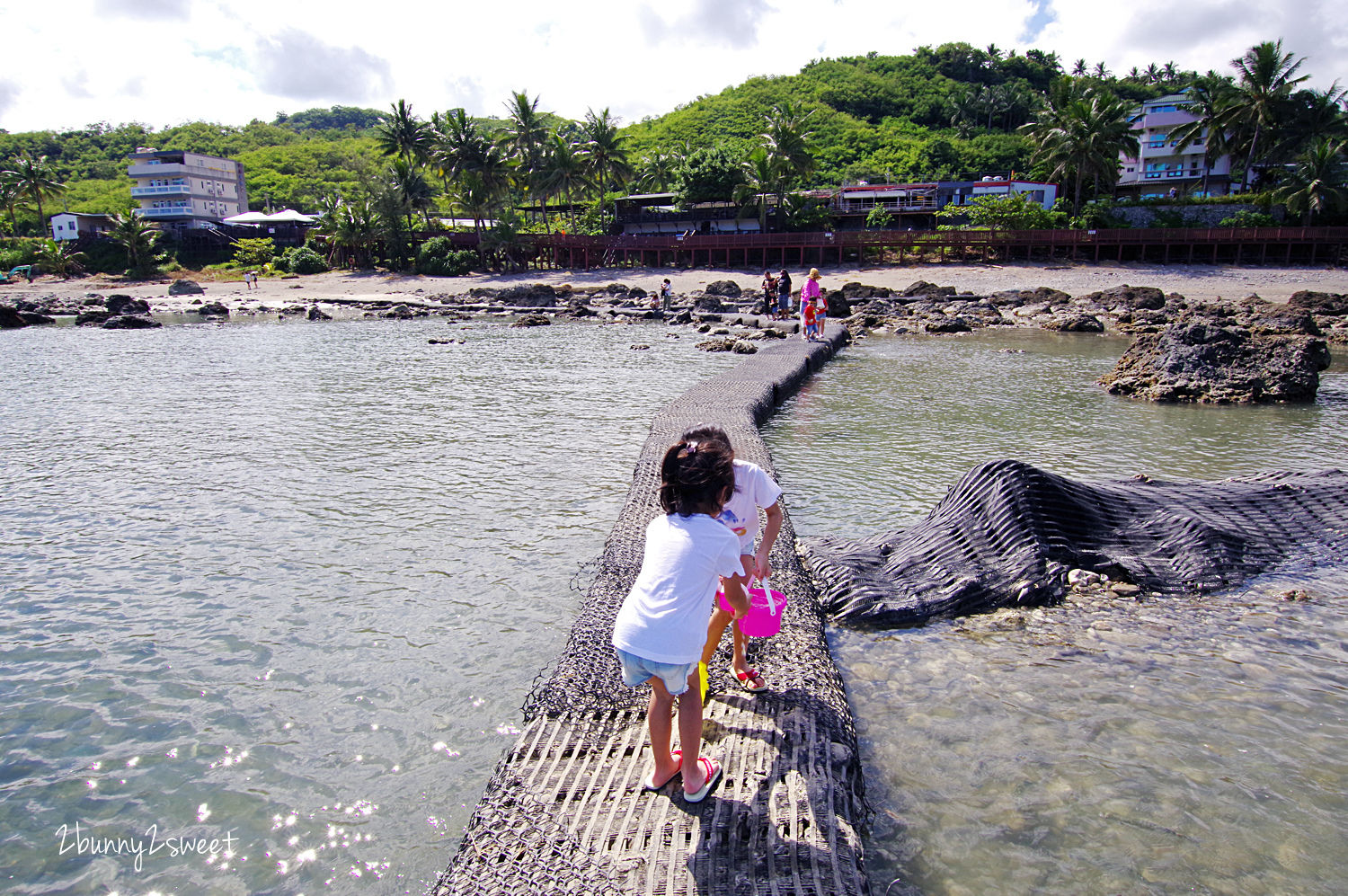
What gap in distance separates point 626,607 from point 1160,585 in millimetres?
4759

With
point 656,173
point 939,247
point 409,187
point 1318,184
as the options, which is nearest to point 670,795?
point 939,247

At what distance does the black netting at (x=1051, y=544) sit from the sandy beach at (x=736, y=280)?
95.7ft

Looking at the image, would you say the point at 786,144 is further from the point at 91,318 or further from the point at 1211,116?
the point at 91,318

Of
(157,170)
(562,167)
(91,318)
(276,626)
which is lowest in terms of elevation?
(276,626)

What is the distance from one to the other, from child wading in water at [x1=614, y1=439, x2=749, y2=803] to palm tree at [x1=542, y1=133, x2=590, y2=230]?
53109mm

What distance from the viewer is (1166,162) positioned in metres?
62.3

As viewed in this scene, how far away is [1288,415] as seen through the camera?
12.6m

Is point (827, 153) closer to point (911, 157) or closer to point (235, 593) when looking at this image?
point (911, 157)

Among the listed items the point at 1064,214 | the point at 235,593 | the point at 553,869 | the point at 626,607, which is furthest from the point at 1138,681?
the point at 1064,214

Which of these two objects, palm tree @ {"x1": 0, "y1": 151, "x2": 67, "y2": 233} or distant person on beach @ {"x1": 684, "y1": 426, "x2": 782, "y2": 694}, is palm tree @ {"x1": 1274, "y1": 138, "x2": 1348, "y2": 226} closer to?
distant person on beach @ {"x1": 684, "y1": 426, "x2": 782, "y2": 694}

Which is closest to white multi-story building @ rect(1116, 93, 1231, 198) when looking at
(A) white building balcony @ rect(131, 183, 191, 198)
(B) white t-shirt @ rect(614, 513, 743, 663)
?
(B) white t-shirt @ rect(614, 513, 743, 663)

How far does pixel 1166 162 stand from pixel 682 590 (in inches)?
2969

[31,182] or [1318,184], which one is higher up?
[31,182]

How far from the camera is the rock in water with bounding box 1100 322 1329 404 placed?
44.7 feet
